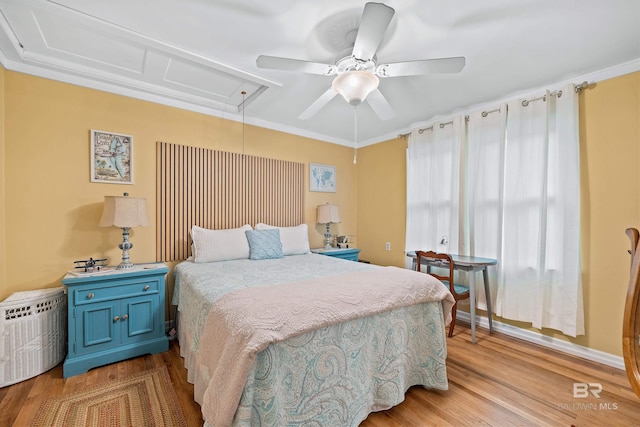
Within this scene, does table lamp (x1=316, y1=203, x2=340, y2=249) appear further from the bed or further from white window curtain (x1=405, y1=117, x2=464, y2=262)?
the bed

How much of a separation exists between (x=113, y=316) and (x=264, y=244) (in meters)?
1.43

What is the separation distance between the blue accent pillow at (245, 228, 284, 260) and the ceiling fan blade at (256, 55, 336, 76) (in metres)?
1.79

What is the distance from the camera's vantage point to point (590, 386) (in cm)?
195

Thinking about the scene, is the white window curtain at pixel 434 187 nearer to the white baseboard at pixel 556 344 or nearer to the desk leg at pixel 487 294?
the desk leg at pixel 487 294

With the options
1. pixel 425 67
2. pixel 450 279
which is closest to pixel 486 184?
pixel 450 279

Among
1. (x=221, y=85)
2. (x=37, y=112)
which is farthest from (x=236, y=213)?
(x=37, y=112)

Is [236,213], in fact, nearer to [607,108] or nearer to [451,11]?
[451,11]

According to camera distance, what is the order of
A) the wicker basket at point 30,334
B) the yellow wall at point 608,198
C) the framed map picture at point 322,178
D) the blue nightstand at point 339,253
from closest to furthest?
1. the wicker basket at point 30,334
2. the yellow wall at point 608,198
3. the blue nightstand at point 339,253
4. the framed map picture at point 322,178

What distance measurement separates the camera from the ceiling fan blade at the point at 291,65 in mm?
1701

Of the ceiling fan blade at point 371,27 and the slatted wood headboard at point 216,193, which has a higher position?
the ceiling fan blade at point 371,27

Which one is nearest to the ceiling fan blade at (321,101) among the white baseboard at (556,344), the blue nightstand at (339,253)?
the blue nightstand at (339,253)

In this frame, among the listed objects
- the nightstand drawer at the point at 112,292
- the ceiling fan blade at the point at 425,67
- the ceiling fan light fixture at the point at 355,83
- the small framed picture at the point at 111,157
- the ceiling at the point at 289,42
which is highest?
the ceiling at the point at 289,42

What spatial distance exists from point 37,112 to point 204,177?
4.68 feet

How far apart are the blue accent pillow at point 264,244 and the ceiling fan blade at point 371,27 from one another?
6.67 feet
